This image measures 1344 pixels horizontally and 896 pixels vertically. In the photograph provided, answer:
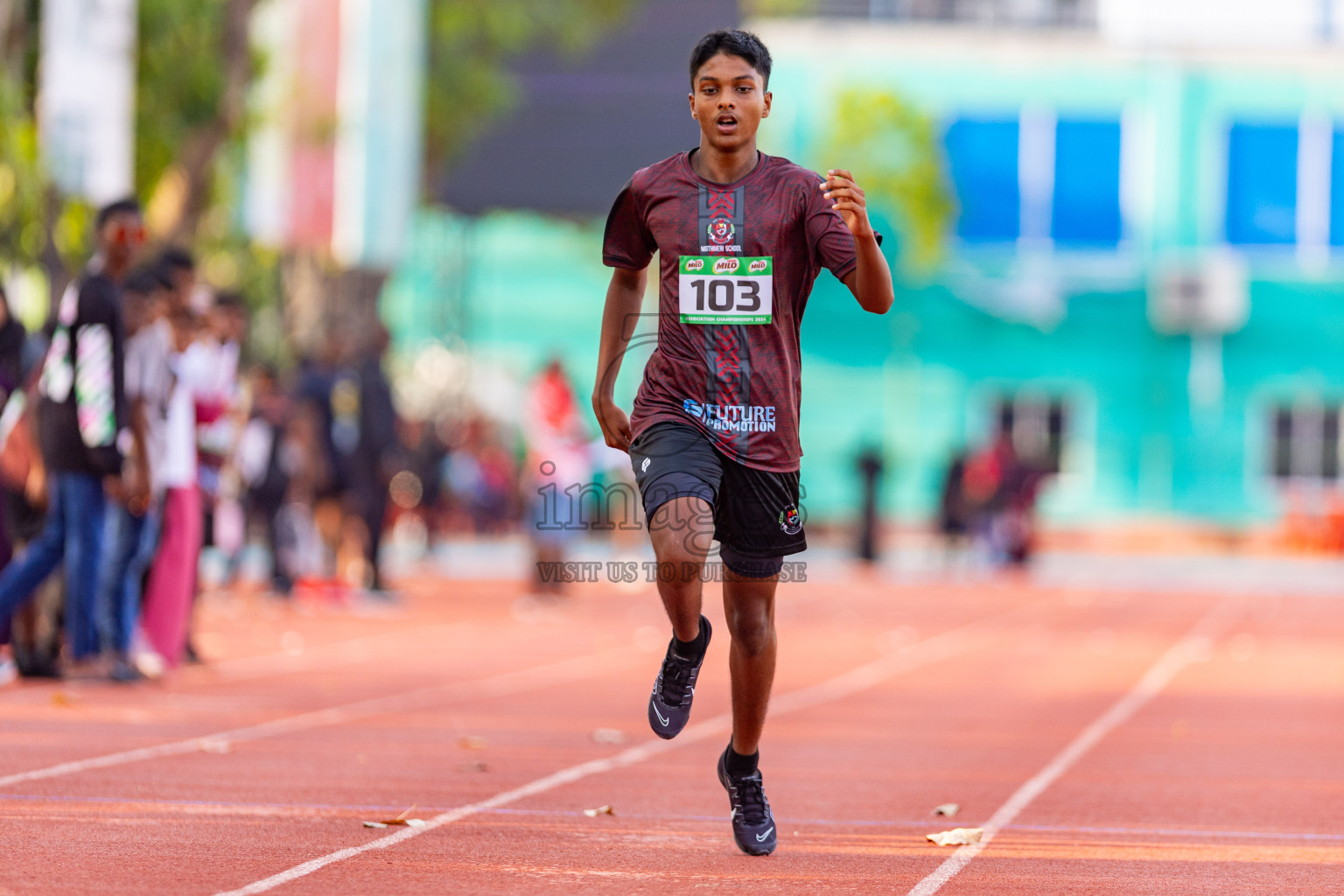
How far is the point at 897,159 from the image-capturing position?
3881 centimetres

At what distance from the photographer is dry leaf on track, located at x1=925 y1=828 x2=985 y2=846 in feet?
21.5

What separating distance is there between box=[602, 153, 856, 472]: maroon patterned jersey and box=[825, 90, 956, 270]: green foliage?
32662 mm

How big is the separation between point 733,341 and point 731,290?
14 cm

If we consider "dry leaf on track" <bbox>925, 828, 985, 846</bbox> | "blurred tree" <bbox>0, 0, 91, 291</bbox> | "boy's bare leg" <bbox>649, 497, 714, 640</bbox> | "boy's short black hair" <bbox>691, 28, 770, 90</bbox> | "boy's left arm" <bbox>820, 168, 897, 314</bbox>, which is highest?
"blurred tree" <bbox>0, 0, 91, 291</bbox>

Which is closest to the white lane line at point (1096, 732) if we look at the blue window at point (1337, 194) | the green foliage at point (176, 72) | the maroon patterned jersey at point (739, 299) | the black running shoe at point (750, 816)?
the black running shoe at point (750, 816)

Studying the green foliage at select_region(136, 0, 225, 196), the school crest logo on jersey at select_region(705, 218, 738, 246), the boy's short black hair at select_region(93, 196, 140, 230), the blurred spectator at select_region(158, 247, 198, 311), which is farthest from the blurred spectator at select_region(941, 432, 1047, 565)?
the school crest logo on jersey at select_region(705, 218, 738, 246)

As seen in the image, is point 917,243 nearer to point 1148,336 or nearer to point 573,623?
point 1148,336

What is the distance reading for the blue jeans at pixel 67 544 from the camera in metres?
10.3

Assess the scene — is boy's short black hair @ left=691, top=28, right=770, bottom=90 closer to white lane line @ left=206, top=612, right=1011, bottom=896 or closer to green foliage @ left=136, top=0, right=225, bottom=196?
white lane line @ left=206, top=612, right=1011, bottom=896

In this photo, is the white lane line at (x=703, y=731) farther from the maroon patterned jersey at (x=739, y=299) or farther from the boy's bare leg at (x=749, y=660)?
the maroon patterned jersey at (x=739, y=299)

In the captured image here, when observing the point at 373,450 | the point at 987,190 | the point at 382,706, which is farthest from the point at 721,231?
the point at 987,190

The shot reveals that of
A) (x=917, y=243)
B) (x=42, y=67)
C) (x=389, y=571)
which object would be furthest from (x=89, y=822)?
(x=917, y=243)

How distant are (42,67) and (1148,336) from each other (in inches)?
1130

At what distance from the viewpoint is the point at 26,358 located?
11445 mm
